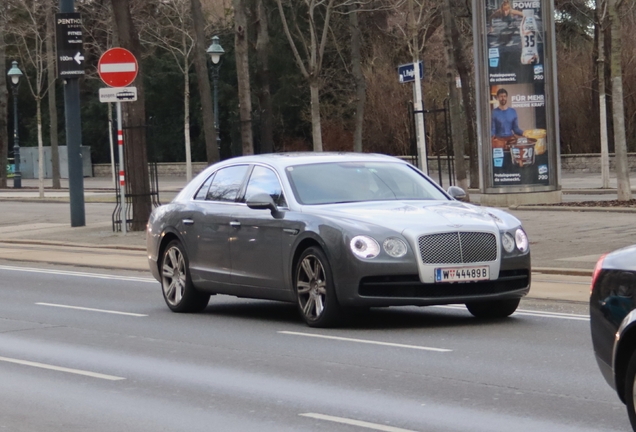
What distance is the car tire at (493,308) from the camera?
11.3 metres

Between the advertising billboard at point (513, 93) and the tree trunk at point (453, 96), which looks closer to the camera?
the advertising billboard at point (513, 93)

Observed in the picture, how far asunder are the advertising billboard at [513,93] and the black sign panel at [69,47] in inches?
332

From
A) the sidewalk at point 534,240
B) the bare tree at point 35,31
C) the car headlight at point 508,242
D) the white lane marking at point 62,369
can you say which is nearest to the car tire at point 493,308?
the car headlight at point 508,242

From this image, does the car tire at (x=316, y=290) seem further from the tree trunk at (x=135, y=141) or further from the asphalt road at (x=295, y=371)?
the tree trunk at (x=135, y=141)

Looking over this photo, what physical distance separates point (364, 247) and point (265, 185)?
1.86 m

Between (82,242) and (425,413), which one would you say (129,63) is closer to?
(82,242)

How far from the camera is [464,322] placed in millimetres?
11352

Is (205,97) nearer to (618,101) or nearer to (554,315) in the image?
(618,101)

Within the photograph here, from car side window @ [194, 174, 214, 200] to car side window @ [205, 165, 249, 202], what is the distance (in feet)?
0.22

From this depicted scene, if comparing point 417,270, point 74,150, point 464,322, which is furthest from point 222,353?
point 74,150

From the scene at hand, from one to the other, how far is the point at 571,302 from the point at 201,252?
3733 mm

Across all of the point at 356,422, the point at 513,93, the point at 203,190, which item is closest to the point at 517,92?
the point at 513,93

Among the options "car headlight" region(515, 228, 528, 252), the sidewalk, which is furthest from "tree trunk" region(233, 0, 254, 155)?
"car headlight" region(515, 228, 528, 252)

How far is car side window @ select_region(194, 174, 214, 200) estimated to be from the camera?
13086mm
